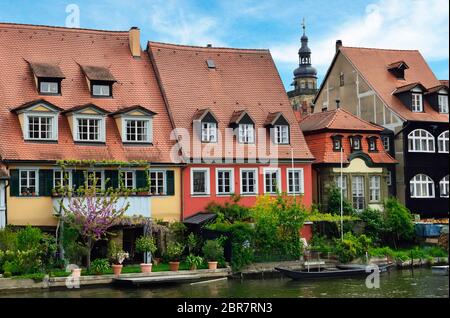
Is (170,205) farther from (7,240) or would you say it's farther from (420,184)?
(420,184)

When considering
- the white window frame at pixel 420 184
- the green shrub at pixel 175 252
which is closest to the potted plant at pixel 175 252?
the green shrub at pixel 175 252

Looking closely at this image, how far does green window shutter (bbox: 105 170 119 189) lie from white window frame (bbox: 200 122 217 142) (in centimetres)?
577

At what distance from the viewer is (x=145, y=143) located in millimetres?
36688

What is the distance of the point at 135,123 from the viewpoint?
1444 inches

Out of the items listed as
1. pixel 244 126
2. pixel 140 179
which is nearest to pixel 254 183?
pixel 244 126

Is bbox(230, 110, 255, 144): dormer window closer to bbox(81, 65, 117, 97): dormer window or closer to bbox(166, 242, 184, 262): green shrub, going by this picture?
bbox(81, 65, 117, 97): dormer window

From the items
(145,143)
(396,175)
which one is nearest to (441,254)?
(396,175)

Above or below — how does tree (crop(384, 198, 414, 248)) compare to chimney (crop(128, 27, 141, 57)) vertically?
below

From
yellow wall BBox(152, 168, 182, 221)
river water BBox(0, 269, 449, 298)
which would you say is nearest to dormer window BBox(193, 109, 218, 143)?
yellow wall BBox(152, 168, 182, 221)

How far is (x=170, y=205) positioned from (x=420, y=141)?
1774 cm

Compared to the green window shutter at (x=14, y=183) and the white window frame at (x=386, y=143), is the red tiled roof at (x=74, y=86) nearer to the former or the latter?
the green window shutter at (x=14, y=183)

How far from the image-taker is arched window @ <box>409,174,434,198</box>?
44.7 m
